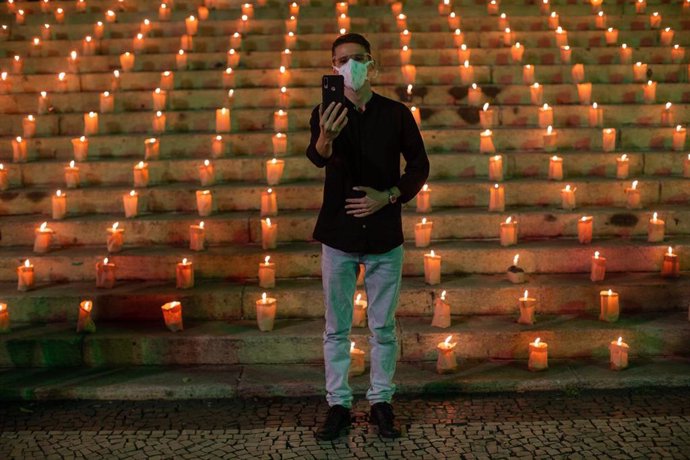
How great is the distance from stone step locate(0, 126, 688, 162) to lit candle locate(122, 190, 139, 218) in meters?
0.91

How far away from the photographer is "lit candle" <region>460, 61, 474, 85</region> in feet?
26.9

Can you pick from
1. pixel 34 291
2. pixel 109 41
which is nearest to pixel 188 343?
pixel 34 291

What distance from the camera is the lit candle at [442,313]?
563 centimetres

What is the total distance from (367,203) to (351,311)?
2.09 feet

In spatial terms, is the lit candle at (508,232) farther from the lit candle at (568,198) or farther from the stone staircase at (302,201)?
the lit candle at (568,198)

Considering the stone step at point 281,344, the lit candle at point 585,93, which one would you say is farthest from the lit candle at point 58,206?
the lit candle at point 585,93

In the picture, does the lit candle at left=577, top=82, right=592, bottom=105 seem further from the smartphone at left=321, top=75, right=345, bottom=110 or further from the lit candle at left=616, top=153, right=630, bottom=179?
the smartphone at left=321, top=75, right=345, bottom=110

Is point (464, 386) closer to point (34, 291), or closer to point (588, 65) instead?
point (34, 291)

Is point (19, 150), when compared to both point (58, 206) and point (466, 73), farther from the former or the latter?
point (466, 73)

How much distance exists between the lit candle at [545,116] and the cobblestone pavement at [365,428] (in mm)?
3207

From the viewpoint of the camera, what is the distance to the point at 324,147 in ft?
13.6

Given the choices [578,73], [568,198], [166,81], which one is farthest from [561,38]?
[166,81]

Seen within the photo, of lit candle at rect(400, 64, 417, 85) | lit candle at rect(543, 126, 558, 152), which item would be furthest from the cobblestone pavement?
lit candle at rect(400, 64, 417, 85)

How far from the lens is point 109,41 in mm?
9125
